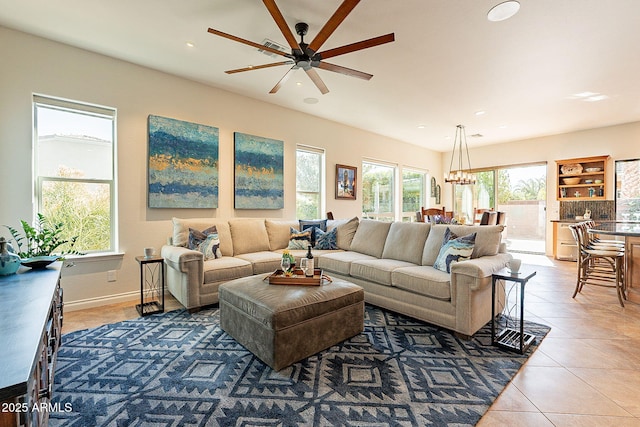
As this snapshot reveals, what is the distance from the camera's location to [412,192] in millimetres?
7914

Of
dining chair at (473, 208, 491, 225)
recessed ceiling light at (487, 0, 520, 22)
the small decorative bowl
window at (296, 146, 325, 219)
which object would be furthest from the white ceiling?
dining chair at (473, 208, 491, 225)

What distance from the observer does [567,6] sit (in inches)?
93.4

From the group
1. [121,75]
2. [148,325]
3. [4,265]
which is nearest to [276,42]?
[121,75]

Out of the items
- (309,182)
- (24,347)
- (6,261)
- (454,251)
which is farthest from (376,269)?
(6,261)

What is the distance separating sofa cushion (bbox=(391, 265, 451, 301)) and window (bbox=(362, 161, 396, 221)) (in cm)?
378

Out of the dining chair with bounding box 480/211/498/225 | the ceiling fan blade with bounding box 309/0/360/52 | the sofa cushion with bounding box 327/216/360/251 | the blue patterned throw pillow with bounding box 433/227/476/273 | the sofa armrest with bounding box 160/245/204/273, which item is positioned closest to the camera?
the ceiling fan blade with bounding box 309/0/360/52

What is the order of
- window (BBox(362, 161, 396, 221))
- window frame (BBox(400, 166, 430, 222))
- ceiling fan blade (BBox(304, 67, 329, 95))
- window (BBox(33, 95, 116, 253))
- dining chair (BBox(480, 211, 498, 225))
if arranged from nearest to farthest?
1. ceiling fan blade (BBox(304, 67, 329, 95))
2. window (BBox(33, 95, 116, 253))
3. dining chair (BBox(480, 211, 498, 225))
4. window (BBox(362, 161, 396, 221))
5. window frame (BBox(400, 166, 430, 222))

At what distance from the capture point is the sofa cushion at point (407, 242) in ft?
10.9

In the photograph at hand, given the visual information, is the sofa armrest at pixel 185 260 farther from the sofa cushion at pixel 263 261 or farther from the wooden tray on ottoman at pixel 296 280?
the wooden tray on ottoman at pixel 296 280

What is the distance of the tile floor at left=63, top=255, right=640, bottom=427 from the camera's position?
1605 millimetres

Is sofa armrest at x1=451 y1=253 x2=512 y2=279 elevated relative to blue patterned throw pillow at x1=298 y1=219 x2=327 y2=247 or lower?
lower

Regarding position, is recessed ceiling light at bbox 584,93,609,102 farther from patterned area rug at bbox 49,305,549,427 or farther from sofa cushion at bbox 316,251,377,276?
sofa cushion at bbox 316,251,377,276

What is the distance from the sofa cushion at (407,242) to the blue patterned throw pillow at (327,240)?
0.84 meters

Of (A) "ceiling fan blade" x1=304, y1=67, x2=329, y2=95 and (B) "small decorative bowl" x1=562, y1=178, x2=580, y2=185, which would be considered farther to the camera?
(B) "small decorative bowl" x1=562, y1=178, x2=580, y2=185
